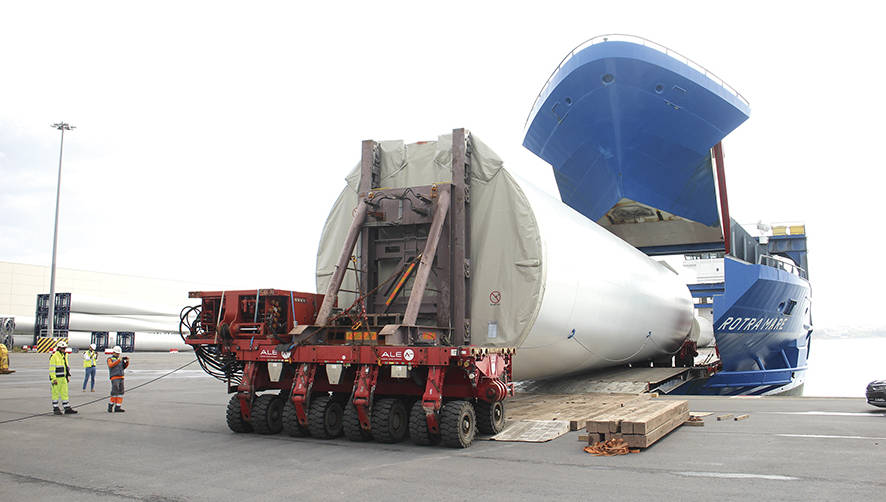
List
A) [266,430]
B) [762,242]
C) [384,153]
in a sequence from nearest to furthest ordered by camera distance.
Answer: [266,430] < [384,153] < [762,242]

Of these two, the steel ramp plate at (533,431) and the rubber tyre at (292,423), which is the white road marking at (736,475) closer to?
the steel ramp plate at (533,431)

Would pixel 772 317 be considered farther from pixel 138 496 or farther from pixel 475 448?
pixel 138 496

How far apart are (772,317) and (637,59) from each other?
8971mm

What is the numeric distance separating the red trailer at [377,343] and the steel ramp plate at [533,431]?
0.22m

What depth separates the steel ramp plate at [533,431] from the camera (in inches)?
341

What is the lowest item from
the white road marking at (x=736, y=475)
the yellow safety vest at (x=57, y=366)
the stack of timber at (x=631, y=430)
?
the white road marking at (x=736, y=475)

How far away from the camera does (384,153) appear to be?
10.9m

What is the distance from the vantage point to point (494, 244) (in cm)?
993

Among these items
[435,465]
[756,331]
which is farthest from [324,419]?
[756,331]

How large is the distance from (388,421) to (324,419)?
105 cm

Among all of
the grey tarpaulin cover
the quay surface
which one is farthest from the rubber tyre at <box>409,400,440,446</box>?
the grey tarpaulin cover

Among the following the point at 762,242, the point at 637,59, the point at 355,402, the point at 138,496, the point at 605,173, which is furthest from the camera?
the point at 762,242

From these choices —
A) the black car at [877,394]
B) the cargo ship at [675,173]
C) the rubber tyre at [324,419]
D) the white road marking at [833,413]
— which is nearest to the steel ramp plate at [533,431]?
the rubber tyre at [324,419]

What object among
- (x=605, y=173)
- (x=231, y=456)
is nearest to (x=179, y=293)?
(x=605, y=173)
